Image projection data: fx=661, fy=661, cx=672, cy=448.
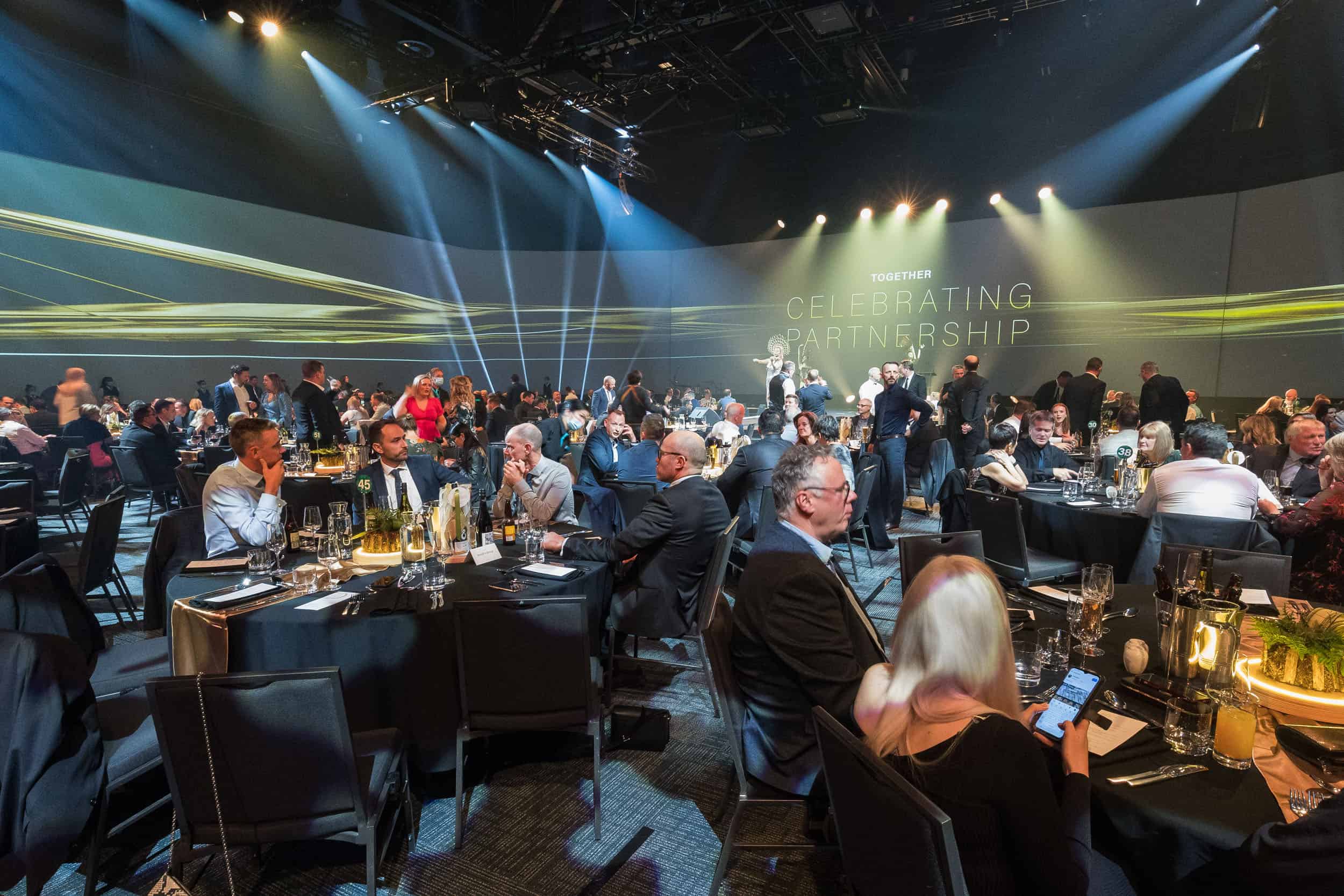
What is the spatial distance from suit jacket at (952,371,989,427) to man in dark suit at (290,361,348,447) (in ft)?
24.4

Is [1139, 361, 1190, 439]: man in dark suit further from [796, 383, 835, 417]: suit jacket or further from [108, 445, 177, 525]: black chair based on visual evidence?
[108, 445, 177, 525]: black chair

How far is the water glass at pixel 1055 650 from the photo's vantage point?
6.52 ft

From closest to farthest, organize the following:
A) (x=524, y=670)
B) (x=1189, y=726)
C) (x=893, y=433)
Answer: (x=1189, y=726) → (x=524, y=670) → (x=893, y=433)

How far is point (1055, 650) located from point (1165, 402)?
8.32 meters

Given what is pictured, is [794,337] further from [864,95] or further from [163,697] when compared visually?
[163,697]

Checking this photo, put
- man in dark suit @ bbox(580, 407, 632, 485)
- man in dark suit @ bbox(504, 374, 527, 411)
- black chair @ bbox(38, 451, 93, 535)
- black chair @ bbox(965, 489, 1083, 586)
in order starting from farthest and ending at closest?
man in dark suit @ bbox(504, 374, 527, 411) < black chair @ bbox(38, 451, 93, 535) < man in dark suit @ bbox(580, 407, 632, 485) < black chair @ bbox(965, 489, 1083, 586)

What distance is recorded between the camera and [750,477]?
15.9ft

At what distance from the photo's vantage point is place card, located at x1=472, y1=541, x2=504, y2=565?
2982 mm

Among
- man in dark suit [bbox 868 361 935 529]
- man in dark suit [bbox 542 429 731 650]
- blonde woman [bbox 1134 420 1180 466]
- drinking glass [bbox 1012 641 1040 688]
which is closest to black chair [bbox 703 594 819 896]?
drinking glass [bbox 1012 641 1040 688]

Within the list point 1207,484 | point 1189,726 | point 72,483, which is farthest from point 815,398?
point 72,483

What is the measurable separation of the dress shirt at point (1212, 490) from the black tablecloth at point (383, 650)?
331cm

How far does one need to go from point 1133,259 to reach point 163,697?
13.2 m

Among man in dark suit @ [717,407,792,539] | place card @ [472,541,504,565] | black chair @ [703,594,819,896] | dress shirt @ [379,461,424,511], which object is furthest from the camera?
man in dark suit @ [717,407,792,539]

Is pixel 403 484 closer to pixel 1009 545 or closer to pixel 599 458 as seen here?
pixel 599 458
